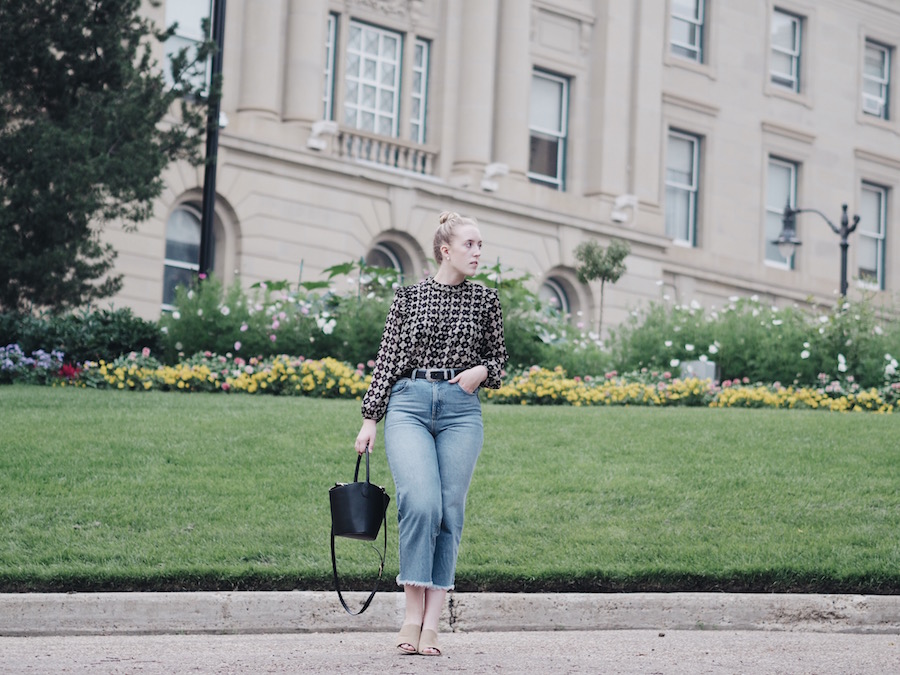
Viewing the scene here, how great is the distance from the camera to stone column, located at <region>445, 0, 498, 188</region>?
29.7 meters

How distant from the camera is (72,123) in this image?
17625 millimetres

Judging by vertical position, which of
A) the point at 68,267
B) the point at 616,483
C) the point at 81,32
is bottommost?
the point at 616,483

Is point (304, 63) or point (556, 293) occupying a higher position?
point (304, 63)

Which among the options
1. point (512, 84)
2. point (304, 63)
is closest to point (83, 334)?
point (304, 63)

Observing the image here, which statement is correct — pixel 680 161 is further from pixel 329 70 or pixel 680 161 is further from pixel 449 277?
pixel 449 277

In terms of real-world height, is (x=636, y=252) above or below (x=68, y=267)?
above

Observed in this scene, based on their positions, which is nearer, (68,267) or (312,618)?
(312,618)

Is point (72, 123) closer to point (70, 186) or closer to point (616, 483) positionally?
point (70, 186)

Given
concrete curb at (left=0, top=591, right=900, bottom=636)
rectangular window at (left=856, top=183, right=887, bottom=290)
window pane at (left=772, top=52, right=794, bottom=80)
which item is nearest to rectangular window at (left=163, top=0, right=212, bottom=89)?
window pane at (left=772, top=52, right=794, bottom=80)

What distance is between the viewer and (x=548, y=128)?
3241cm

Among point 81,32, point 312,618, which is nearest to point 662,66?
point 81,32

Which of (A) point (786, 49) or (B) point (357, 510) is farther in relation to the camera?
(A) point (786, 49)

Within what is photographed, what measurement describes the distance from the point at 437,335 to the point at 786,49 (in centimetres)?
3301

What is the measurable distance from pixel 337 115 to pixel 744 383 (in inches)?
479
